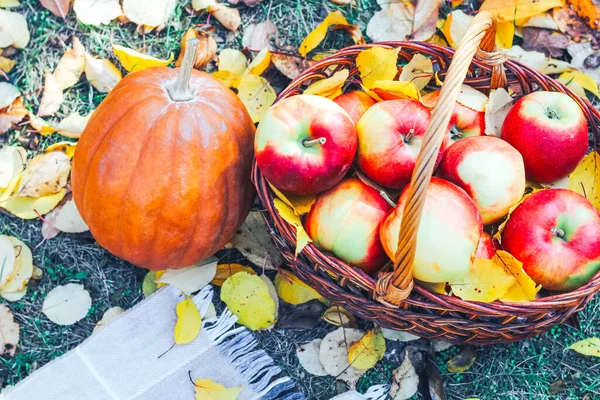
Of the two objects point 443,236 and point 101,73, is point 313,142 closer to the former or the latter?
point 443,236

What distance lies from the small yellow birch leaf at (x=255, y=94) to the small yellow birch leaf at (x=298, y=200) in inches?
15.9

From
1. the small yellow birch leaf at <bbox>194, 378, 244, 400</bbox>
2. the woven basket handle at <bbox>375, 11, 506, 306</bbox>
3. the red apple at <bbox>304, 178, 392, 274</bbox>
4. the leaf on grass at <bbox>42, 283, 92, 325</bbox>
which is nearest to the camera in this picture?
the woven basket handle at <bbox>375, 11, 506, 306</bbox>

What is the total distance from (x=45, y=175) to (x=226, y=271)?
619mm

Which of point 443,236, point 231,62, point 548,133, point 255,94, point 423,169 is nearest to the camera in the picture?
point 423,169

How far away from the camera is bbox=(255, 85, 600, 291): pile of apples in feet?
4.45

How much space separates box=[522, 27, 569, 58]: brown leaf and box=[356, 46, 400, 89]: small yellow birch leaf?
2.21ft

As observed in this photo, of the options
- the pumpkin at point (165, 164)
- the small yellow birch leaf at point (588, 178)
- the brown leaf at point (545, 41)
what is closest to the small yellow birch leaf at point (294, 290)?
the pumpkin at point (165, 164)

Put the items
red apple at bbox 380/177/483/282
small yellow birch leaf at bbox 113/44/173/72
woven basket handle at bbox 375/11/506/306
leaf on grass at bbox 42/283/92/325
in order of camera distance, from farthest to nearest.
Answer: small yellow birch leaf at bbox 113/44/173/72, leaf on grass at bbox 42/283/92/325, red apple at bbox 380/177/483/282, woven basket handle at bbox 375/11/506/306

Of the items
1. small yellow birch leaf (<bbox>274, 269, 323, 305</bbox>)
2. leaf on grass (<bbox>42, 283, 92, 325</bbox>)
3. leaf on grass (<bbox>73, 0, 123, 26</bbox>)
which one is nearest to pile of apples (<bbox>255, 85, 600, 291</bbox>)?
small yellow birch leaf (<bbox>274, 269, 323, 305</bbox>)

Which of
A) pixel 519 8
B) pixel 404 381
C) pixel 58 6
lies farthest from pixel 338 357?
pixel 58 6

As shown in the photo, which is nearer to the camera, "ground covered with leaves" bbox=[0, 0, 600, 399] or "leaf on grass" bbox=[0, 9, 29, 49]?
"ground covered with leaves" bbox=[0, 0, 600, 399]

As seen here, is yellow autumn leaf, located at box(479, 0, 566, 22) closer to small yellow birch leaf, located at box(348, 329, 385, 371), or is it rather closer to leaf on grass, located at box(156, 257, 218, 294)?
small yellow birch leaf, located at box(348, 329, 385, 371)

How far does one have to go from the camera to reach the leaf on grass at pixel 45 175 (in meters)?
1.82

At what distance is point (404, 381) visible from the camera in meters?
1.75
